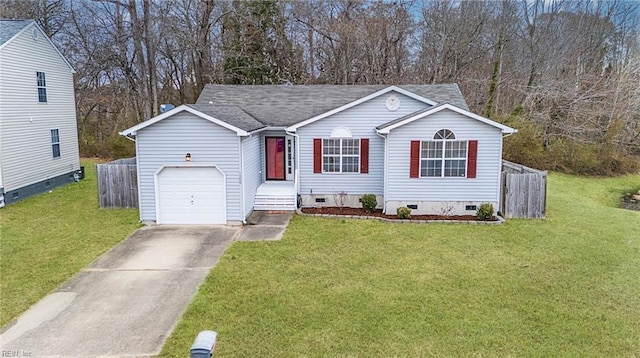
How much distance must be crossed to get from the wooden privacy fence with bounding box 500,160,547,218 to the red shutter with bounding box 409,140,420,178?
285 centimetres

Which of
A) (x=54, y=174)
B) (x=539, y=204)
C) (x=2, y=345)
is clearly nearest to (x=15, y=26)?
(x=54, y=174)

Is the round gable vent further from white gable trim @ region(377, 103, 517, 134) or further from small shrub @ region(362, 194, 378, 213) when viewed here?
small shrub @ region(362, 194, 378, 213)

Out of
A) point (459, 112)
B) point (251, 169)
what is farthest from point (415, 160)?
point (251, 169)

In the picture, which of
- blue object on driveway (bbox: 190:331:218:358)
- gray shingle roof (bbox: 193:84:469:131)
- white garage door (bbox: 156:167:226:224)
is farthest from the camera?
gray shingle roof (bbox: 193:84:469:131)

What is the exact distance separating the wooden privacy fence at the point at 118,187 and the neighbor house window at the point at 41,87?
230 inches

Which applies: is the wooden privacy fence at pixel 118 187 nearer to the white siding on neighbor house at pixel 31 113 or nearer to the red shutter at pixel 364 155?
the white siding on neighbor house at pixel 31 113

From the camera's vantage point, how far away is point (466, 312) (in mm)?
7223

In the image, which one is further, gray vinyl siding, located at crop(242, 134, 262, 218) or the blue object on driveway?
gray vinyl siding, located at crop(242, 134, 262, 218)

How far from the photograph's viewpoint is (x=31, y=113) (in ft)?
55.3

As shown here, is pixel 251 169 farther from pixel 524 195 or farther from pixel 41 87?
pixel 41 87

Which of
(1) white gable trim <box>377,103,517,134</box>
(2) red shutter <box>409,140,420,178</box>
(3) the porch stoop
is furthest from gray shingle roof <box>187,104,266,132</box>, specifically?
(2) red shutter <box>409,140,420,178</box>

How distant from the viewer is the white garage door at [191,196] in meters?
13.0

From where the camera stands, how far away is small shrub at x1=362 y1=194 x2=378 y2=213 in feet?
47.3

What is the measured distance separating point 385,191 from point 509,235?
403cm
